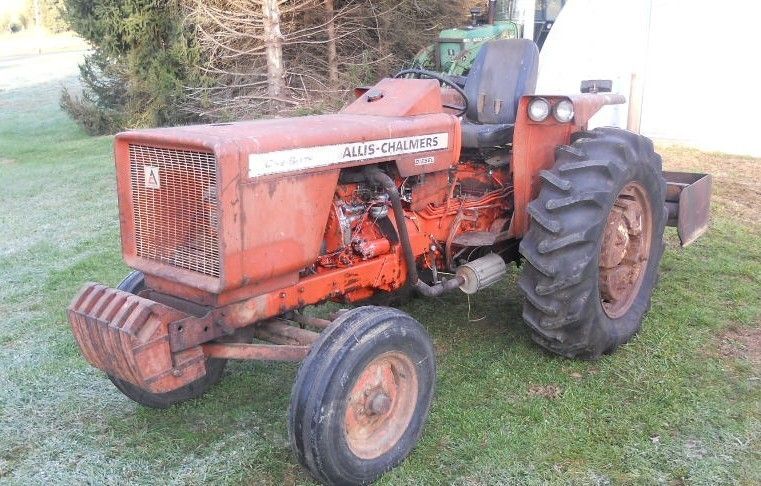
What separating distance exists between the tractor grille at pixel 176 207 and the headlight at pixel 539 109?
1.91 metres

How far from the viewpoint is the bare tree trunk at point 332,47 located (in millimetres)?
11852

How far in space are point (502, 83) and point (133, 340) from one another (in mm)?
2826

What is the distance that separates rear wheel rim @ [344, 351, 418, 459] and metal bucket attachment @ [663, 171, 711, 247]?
229 cm

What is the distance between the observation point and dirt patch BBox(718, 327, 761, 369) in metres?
3.90

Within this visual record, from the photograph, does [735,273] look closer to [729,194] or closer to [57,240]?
[729,194]

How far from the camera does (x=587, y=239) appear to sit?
3.48 meters

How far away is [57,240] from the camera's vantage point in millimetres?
6957

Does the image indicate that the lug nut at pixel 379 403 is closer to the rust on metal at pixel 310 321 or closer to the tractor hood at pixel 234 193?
the rust on metal at pixel 310 321

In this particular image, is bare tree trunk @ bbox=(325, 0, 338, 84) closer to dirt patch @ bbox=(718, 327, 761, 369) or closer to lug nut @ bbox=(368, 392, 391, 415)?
dirt patch @ bbox=(718, 327, 761, 369)

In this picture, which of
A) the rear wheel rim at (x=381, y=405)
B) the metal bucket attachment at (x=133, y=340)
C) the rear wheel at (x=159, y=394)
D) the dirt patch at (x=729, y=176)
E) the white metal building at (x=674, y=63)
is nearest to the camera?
the metal bucket attachment at (x=133, y=340)

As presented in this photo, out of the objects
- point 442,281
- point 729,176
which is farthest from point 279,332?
point 729,176

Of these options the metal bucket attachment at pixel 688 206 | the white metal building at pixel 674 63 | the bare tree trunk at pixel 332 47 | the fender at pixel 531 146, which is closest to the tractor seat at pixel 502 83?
the fender at pixel 531 146

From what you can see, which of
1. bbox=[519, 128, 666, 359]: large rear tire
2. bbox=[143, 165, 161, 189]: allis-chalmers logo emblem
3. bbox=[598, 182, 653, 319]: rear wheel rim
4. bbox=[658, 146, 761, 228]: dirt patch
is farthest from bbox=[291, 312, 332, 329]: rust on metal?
bbox=[658, 146, 761, 228]: dirt patch

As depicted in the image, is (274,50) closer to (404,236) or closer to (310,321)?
(404,236)
